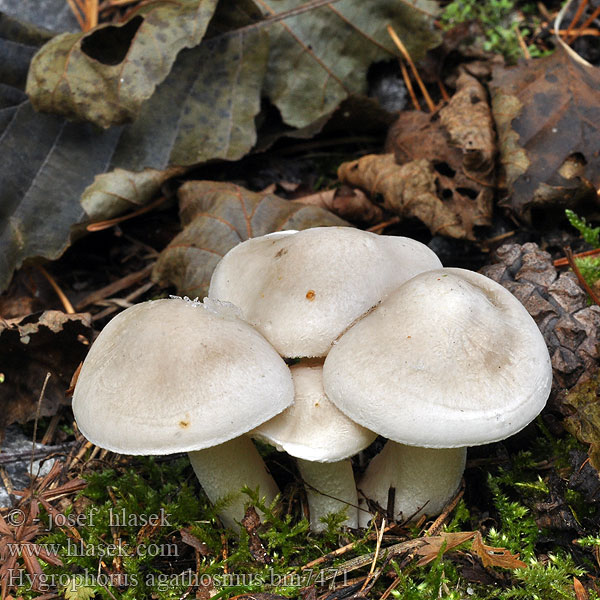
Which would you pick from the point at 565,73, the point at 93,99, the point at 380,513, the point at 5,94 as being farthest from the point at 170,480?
the point at 565,73

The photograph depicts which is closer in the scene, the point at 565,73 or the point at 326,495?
the point at 326,495

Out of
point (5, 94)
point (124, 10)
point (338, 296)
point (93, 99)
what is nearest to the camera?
point (338, 296)

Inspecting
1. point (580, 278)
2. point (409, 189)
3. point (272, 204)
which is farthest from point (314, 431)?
point (409, 189)

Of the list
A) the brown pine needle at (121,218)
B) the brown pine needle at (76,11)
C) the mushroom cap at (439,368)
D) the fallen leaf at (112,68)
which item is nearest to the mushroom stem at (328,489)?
the mushroom cap at (439,368)

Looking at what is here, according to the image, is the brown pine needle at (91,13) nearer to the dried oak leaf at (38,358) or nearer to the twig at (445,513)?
the dried oak leaf at (38,358)

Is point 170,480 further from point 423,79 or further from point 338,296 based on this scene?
point 423,79

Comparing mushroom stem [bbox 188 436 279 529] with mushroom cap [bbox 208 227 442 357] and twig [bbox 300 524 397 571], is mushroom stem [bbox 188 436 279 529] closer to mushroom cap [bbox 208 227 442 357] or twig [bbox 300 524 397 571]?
twig [bbox 300 524 397 571]
